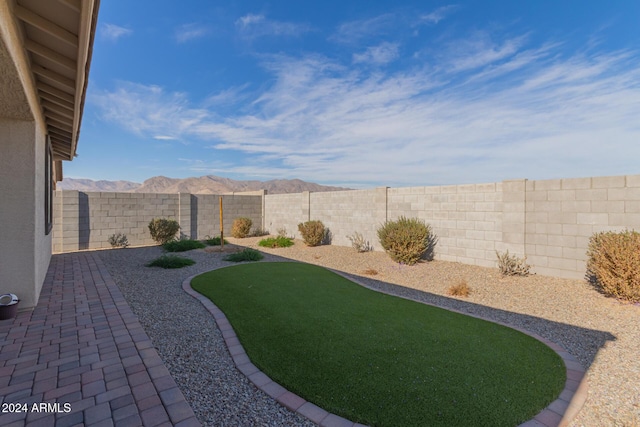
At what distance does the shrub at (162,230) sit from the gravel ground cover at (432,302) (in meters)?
3.09

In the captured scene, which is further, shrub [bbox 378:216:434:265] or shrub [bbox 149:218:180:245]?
shrub [bbox 149:218:180:245]

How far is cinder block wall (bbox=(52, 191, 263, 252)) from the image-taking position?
38.5ft

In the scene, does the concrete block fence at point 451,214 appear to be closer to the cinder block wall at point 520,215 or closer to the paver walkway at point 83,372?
the cinder block wall at point 520,215

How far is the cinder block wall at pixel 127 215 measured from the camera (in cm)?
1174

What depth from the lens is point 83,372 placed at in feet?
9.76

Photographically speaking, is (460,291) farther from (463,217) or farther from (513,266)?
(463,217)

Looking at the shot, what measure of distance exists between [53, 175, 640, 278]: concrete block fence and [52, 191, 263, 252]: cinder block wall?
3cm

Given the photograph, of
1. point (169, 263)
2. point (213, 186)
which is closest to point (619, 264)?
point (169, 263)

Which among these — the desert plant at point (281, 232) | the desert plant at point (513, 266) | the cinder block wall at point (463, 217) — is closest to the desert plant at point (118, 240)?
the desert plant at point (281, 232)

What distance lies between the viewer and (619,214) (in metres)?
6.59

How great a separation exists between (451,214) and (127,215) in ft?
44.3

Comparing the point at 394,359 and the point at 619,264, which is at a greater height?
the point at 619,264

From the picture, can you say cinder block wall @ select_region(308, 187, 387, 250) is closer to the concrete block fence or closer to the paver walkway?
the concrete block fence

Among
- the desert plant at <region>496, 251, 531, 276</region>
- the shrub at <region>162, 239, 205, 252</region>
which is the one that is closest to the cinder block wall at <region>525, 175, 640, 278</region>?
the desert plant at <region>496, 251, 531, 276</region>
